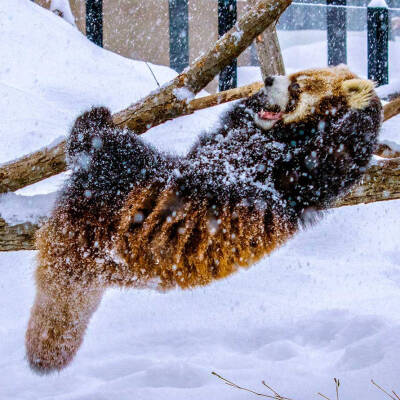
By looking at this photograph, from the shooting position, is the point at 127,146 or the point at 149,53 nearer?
the point at 127,146

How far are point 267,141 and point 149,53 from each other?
154 inches

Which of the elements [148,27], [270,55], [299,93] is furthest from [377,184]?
[148,27]

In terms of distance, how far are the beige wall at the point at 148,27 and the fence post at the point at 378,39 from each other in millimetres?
1734

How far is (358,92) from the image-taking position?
1821 mm

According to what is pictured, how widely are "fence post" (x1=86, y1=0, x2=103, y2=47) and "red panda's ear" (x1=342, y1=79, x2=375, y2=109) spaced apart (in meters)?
2.67

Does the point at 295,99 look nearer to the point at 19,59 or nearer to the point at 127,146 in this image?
the point at 127,146

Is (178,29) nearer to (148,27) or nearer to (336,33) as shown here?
(148,27)

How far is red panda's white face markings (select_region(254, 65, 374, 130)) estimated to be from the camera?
189 cm

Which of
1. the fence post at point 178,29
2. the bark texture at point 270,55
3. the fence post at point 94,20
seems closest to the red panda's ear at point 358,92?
the bark texture at point 270,55

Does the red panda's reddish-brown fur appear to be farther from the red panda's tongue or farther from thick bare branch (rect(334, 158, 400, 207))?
thick bare branch (rect(334, 158, 400, 207))

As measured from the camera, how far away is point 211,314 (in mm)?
2801

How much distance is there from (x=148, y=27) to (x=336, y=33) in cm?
236

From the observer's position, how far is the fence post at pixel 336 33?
155 inches

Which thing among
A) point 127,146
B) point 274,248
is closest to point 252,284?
point 274,248
